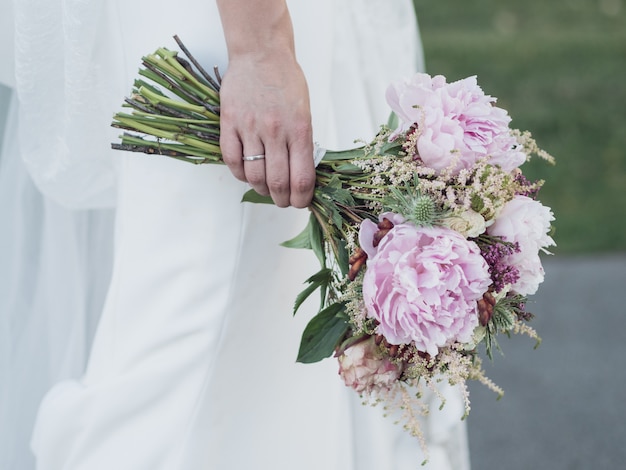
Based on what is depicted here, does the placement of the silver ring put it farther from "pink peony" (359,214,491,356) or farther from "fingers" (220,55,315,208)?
"pink peony" (359,214,491,356)

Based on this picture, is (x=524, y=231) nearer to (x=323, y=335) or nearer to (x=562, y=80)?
(x=323, y=335)

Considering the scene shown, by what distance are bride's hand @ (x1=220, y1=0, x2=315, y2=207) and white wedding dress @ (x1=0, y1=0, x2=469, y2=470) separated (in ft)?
0.26

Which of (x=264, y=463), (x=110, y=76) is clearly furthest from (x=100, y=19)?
(x=264, y=463)

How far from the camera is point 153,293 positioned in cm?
156

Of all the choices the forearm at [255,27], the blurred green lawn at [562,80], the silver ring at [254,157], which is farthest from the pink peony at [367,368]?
the blurred green lawn at [562,80]

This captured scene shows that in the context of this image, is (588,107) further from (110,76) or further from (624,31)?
(110,76)

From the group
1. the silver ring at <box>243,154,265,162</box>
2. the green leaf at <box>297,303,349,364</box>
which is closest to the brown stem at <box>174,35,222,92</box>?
the silver ring at <box>243,154,265,162</box>

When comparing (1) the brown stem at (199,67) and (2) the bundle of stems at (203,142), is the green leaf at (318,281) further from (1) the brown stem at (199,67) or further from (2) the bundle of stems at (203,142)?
(1) the brown stem at (199,67)

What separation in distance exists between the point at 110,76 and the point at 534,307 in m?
2.29

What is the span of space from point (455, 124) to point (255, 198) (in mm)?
399

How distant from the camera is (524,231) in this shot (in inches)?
52.9

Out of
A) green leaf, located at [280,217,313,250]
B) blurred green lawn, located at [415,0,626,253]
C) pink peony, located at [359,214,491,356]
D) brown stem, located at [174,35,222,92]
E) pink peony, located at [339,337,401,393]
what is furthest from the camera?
blurred green lawn, located at [415,0,626,253]

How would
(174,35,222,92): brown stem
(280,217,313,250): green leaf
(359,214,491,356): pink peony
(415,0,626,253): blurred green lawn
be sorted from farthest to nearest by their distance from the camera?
(415,0,626,253): blurred green lawn, (280,217,313,250): green leaf, (174,35,222,92): brown stem, (359,214,491,356): pink peony

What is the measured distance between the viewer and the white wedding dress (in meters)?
1.55
